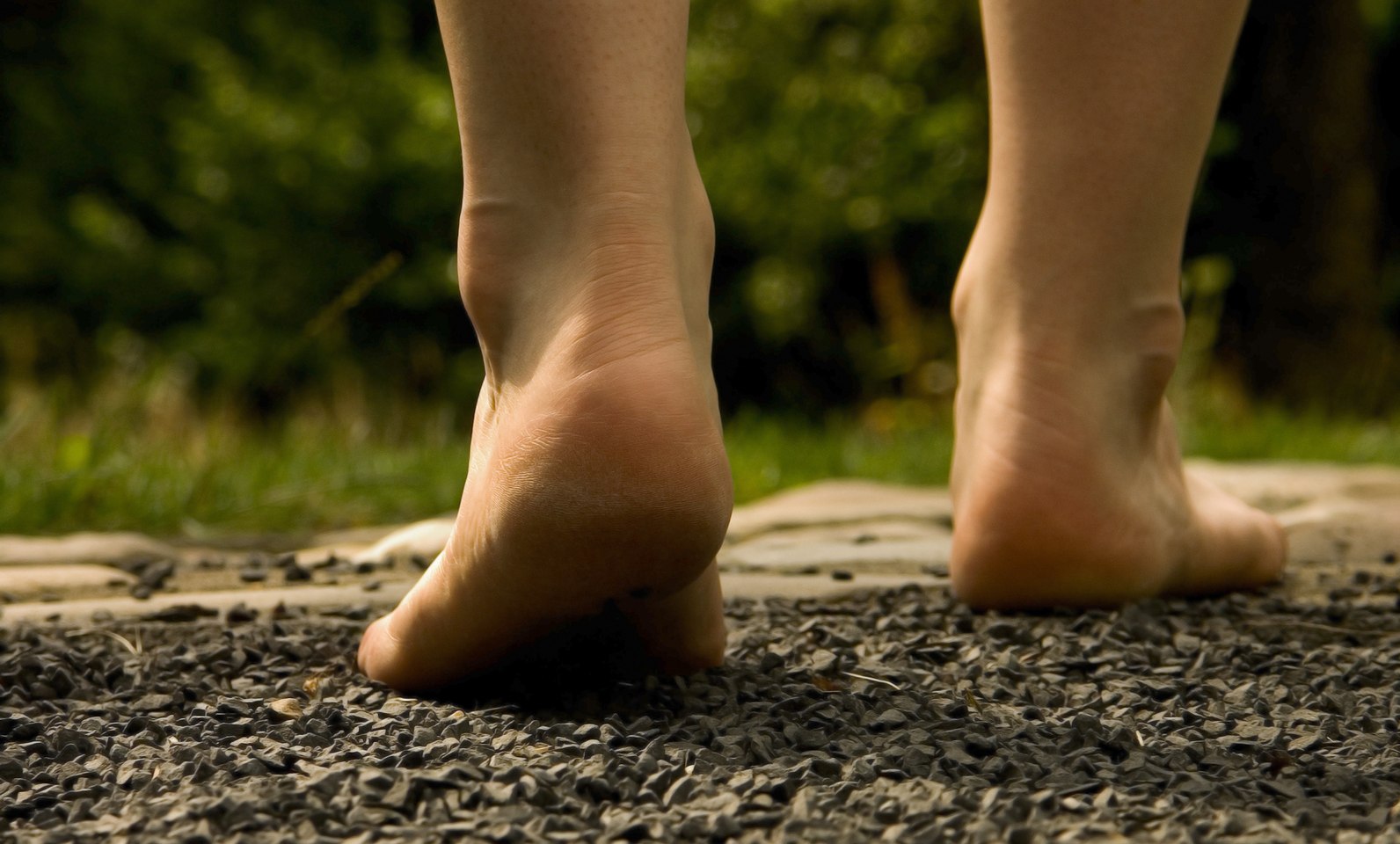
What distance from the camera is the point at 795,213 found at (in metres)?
5.69

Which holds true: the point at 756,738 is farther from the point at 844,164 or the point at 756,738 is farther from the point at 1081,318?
the point at 844,164

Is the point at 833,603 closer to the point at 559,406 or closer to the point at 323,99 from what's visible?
the point at 559,406

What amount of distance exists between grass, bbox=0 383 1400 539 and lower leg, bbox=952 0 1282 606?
1403mm

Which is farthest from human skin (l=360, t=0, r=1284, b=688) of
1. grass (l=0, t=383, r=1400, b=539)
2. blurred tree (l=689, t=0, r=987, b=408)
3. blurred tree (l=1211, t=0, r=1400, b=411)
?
blurred tree (l=1211, t=0, r=1400, b=411)

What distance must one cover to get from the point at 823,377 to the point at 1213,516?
4539 millimetres

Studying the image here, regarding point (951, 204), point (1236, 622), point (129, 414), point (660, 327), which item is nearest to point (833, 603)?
point (1236, 622)

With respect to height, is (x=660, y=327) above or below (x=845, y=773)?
above

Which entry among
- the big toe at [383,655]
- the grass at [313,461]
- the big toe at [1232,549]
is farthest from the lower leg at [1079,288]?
the grass at [313,461]

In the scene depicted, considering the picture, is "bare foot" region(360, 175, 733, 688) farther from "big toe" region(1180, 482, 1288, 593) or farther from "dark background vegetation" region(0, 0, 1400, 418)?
"dark background vegetation" region(0, 0, 1400, 418)

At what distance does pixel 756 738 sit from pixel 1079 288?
0.70m

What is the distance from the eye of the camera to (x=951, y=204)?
5898 mm

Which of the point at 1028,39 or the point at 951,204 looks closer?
the point at 1028,39

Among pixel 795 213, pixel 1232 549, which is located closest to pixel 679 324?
pixel 1232 549

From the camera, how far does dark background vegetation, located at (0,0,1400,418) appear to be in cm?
579
